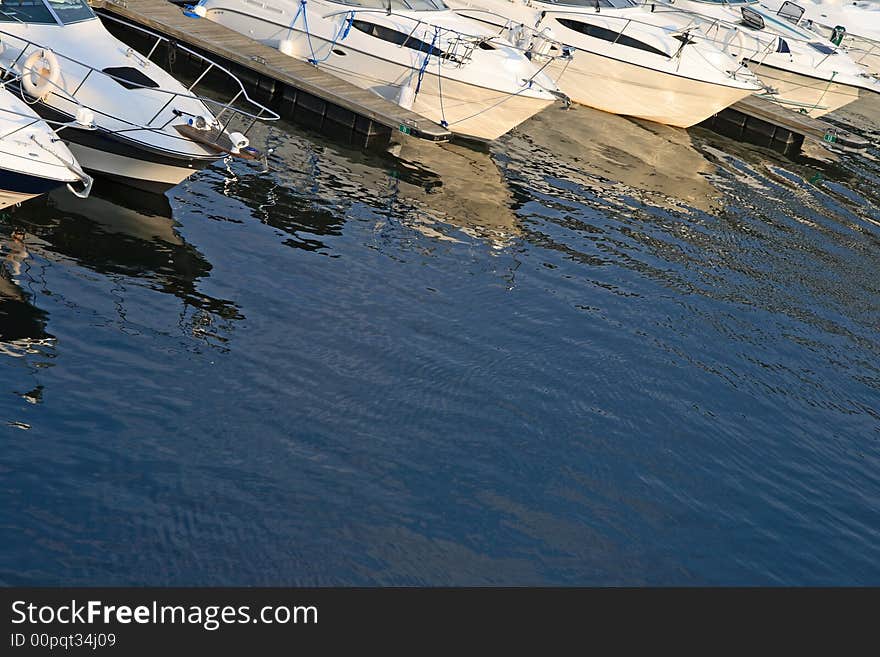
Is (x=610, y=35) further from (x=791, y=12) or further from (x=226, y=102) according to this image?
(x=791, y=12)

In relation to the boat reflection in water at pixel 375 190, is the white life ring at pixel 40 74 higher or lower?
higher

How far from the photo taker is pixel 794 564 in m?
12.0

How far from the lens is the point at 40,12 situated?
696 inches

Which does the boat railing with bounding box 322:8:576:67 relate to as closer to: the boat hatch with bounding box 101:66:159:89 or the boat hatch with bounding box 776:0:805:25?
the boat hatch with bounding box 101:66:159:89

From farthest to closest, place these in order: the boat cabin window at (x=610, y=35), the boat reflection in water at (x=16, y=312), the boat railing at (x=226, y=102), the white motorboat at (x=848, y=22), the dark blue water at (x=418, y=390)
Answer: the white motorboat at (x=848, y=22) → the boat cabin window at (x=610, y=35) → the boat railing at (x=226, y=102) → the boat reflection in water at (x=16, y=312) → the dark blue water at (x=418, y=390)

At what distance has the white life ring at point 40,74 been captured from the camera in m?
16.0

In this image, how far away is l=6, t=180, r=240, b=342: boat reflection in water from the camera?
575 inches

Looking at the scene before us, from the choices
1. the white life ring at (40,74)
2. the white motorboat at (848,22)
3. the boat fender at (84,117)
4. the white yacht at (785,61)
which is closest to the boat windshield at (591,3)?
the white yacht at (785,61)

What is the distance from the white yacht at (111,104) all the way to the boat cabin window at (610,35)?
13038 millimetres

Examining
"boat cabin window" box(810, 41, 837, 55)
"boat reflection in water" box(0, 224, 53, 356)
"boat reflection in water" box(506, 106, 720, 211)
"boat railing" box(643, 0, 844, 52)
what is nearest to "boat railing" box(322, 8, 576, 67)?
"boat reflection in water" box(506, 106, 720, 211)

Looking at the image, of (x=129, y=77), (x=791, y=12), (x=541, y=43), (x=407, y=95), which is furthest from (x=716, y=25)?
(x=129, y=77)

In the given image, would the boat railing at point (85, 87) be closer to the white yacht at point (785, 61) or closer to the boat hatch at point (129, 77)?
the boat hatch at point (129, 77)
